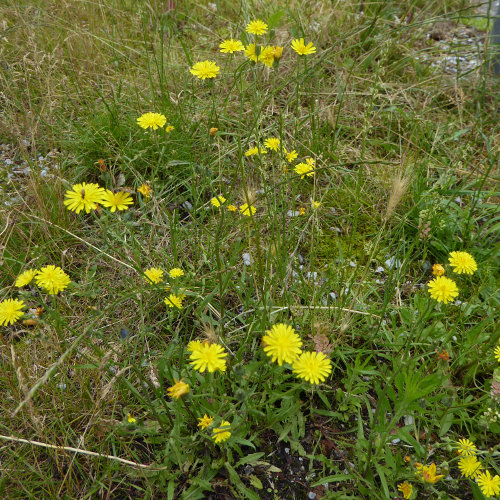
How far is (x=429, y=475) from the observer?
4.45 feet

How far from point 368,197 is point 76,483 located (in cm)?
194

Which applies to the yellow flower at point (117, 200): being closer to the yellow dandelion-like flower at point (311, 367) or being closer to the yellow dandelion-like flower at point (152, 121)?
the yellow dandelion-like flower at point (152, 121)

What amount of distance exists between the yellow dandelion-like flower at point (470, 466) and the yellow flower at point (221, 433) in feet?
2.64

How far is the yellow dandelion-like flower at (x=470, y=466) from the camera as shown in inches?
57.9

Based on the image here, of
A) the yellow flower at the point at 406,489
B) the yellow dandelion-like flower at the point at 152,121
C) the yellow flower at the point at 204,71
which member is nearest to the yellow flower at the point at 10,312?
the yellow dandelion-like flower at the point at 152,121

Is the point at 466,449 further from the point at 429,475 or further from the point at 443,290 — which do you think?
the point at 443,290

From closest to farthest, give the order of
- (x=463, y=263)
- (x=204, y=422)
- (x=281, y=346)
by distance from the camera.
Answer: (x=281, y=346)
(x=204, y=422)
(x=463, y=263)

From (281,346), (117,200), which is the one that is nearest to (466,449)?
(281,346)

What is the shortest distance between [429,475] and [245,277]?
3.50 ft

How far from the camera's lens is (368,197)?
2494 millimetres

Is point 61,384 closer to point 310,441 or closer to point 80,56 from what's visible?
point 310,441

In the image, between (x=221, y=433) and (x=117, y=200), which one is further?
(x=117, y=200)

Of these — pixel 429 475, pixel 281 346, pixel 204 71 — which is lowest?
pixel 429 475

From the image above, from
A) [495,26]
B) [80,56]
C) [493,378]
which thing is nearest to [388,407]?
[493,378]
